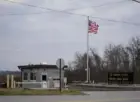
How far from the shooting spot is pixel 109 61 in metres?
104

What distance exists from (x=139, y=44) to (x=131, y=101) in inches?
3087

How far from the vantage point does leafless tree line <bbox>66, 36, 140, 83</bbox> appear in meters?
90.9

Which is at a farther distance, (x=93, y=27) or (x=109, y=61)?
(x=109, y=61)

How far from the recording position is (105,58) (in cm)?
10888

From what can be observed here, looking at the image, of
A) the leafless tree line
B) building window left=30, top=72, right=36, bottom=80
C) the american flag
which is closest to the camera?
building window left=30, top=72, right=36, bottom=80

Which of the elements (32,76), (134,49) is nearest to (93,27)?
(32,76)

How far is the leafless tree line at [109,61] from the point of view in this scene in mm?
90950

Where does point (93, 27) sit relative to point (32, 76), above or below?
above

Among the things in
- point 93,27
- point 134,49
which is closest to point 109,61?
point 134,49

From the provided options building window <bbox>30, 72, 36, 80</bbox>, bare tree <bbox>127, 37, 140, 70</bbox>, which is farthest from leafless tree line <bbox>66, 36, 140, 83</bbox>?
building window <bbox>30, 72, 36, 80</bbox>

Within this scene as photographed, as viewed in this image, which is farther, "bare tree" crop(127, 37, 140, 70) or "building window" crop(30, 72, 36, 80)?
"bare tree" crop(127, 37, 140, 70)

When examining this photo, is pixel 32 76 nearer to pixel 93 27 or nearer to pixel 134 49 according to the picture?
pixel 93 27

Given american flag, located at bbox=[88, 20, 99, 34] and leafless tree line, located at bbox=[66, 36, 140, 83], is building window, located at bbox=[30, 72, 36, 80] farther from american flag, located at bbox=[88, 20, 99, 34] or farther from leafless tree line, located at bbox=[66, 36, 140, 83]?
leafless tree line, located at bbox=[66, 36, 140, 83]

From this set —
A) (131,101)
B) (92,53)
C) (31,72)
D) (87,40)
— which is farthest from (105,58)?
(131,101)
